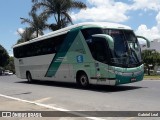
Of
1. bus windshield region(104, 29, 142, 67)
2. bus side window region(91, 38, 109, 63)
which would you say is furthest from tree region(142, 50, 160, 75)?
bus side window region(91, 38, 109, 63)

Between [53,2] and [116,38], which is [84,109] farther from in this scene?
[53,2]

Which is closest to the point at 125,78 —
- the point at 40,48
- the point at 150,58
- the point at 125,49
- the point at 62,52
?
the point at 125,49

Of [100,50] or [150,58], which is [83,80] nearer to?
[100,50]

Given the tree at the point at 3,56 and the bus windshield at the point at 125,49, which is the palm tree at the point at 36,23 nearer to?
the bus windshield at the point at 125,49

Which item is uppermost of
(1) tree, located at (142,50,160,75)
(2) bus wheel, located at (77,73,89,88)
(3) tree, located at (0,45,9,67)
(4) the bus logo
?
(3) tree, located at (0,45,9,67)

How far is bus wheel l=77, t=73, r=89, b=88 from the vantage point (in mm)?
19109

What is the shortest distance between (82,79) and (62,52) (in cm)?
250

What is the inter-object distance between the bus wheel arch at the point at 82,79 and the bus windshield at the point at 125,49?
2790 mm

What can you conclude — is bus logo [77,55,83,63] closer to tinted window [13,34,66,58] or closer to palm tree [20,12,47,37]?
tinted window [13,34,66,58]

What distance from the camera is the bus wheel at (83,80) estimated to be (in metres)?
19.1

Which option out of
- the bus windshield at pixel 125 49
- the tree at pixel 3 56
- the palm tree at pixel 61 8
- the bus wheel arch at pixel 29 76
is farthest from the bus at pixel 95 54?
the tree at pixel 3 56

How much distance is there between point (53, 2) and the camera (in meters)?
42.0

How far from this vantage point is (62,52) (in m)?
21.1

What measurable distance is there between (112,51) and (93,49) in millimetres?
1378
